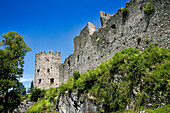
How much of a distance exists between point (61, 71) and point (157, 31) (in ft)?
70.0

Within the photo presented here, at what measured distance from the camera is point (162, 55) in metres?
9.20

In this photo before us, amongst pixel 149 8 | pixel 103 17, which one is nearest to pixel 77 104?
pixel 149 8

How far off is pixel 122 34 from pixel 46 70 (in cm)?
1978

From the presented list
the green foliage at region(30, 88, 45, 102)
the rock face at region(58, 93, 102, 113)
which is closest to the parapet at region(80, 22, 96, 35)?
the rock face at region(58, 93, 102, 113)

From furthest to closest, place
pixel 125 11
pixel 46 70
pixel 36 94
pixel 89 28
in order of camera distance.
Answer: pixel 46 70
pixel 36 94
pixel 89 28
pixel 125 11

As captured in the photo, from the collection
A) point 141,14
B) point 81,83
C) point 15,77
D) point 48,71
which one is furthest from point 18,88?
point 141,14

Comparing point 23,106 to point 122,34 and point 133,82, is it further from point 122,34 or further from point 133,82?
point 133,82

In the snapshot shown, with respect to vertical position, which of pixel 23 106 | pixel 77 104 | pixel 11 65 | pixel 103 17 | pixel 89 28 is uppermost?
pixel 103 17

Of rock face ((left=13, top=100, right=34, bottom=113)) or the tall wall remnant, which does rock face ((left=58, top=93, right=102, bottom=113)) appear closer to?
the tall wall remnant

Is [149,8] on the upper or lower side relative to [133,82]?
upper

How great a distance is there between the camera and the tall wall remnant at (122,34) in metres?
11.1

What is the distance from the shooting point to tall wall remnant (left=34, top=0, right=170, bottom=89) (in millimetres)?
11120

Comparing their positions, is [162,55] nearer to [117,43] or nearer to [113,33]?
[117,43]

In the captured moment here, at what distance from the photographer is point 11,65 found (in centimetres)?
2089
